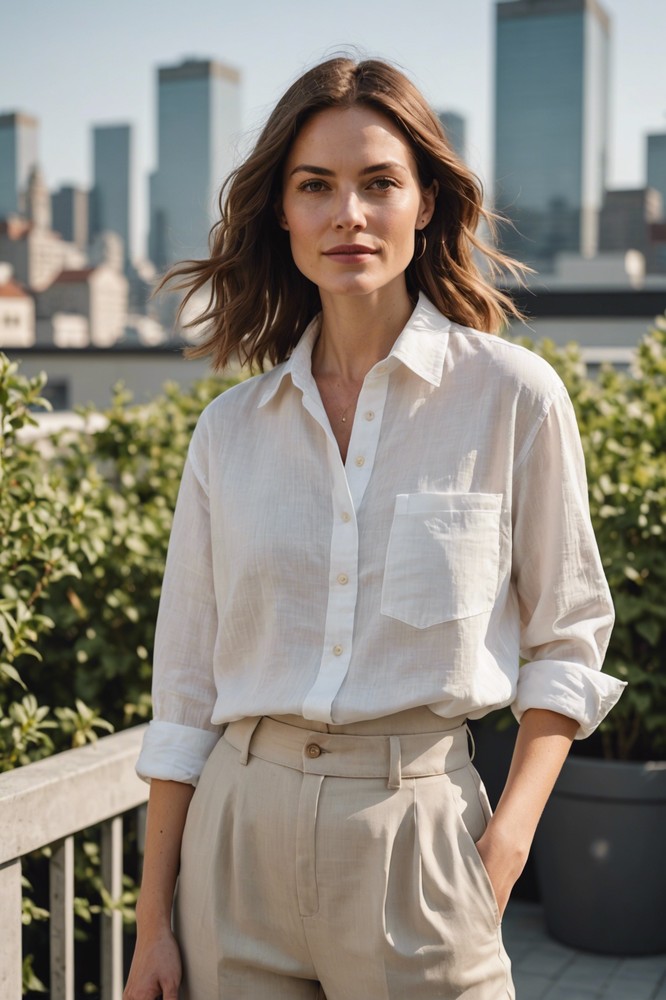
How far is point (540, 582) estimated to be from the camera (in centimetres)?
156

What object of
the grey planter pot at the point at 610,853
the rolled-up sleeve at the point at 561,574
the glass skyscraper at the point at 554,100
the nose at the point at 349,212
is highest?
the glass skyscraper at the point at 554,100

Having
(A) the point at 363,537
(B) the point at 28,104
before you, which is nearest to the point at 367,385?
(A) the point at 363,537

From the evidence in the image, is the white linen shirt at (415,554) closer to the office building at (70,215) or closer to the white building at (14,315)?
the white building at (14,315)

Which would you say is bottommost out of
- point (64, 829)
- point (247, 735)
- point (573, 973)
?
point (573, 973)

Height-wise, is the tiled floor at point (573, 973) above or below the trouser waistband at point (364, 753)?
below

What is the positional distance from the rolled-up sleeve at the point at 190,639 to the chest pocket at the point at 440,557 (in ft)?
1.06

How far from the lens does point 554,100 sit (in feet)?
541

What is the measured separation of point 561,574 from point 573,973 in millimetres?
2085

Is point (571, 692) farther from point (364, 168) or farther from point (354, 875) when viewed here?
point (364, 168)

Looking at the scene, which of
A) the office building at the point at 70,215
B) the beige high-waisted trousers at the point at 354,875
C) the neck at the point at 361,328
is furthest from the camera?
the office building at the point at 70,215

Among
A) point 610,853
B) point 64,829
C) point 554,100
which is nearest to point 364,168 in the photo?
point 64,829

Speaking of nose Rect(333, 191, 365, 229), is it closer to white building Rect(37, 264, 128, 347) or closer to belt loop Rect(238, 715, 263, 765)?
belt loop Rect(238, 715, 263, 765)

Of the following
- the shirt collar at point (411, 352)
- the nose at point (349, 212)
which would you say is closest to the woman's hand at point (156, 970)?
the shirt collar at point (411, 352)

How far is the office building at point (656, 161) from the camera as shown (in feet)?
447
